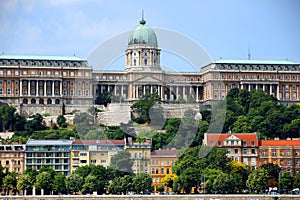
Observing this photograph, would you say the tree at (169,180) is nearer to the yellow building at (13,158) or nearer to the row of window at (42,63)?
the yellow building at (13,158)

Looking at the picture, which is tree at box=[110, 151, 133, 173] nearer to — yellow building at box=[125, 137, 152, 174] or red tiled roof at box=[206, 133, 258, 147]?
yellow building at box=[125, 137, 152, 174]

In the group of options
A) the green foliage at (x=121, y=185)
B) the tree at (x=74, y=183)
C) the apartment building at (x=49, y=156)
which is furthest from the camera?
the apartment building at (x=49, y=156)

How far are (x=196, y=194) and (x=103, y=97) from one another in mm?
56442

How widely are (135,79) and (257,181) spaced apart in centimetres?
5784

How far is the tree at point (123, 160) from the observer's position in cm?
10725

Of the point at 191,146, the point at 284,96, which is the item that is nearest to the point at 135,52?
the point at 284,96

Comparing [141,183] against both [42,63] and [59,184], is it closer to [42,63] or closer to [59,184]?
[59,184]

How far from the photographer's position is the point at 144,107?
465 feet

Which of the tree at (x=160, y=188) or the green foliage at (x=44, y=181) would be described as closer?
the green foliage at (x=44, y=181)

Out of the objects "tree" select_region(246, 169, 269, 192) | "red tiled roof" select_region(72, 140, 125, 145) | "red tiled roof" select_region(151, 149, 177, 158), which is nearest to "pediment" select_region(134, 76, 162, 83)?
"red tiled roof" select_region(72, 140, 125, 145)

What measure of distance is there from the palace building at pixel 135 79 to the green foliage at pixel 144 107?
5258mm

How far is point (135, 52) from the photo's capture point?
15600cm

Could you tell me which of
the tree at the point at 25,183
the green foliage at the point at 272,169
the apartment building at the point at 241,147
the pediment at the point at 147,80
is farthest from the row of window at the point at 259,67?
the tree at the point at 25,183

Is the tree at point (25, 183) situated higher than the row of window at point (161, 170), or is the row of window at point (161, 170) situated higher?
the row of window at point (161, 170)
